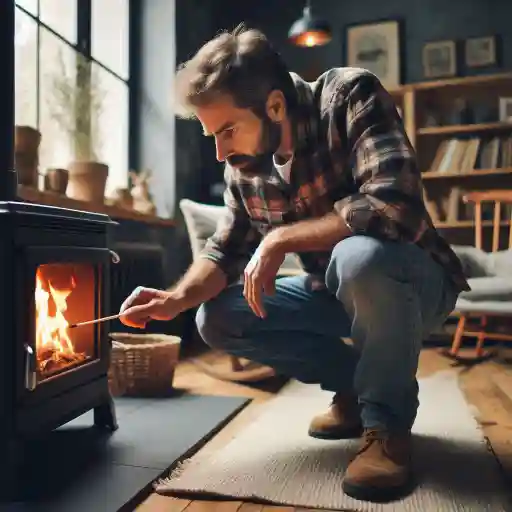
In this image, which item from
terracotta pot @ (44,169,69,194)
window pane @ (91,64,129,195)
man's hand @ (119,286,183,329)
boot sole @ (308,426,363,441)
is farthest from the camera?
window pane @ (91,64,129,195)

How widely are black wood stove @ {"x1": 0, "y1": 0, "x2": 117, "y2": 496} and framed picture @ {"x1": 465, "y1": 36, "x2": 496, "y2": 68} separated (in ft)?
9.84

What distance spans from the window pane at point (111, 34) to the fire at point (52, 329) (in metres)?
1.94

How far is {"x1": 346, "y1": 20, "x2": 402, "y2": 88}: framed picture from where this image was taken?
3.79m

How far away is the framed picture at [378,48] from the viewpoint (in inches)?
149

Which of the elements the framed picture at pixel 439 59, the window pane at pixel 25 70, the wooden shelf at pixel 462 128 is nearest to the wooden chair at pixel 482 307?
the wooden shelf at pixel 462 128

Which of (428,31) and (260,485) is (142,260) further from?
(428,31)

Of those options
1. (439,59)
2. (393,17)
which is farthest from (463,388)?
(393,17)

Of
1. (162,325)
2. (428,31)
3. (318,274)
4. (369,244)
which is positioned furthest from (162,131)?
(369,244)

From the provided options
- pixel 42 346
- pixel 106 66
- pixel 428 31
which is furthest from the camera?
pixel 428 31

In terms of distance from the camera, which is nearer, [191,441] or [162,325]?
[191,441]

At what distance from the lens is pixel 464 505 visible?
3.38 feet

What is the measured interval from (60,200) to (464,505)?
63.3 inches

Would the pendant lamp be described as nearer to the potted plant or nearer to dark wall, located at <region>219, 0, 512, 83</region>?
dark wall, located at <region>219, 0, 512, 83</region>

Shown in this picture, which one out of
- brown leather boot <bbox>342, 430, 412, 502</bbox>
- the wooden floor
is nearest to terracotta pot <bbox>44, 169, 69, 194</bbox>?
the wooden floor
